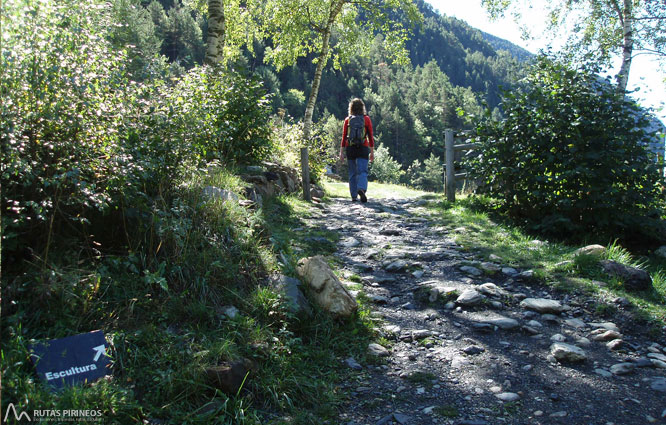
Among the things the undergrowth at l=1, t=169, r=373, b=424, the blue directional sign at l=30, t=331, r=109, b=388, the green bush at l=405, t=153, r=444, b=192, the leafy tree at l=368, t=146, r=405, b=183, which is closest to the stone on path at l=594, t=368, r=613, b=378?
the undergrowth at l=1, t=169, r=373, b=424

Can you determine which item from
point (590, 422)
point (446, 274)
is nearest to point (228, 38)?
point (446, 274)

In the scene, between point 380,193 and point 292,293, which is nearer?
point 292,293

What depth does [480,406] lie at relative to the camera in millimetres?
2988

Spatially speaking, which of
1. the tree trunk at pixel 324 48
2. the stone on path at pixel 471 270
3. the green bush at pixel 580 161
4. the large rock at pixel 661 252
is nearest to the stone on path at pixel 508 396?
the stone on path at pixel 471 270

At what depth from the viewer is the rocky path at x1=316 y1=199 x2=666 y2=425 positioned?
116 inches

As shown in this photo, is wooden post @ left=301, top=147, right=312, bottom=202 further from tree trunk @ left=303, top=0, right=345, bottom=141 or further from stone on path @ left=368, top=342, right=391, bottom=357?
stone on path @ left=368, top=342, right=391, bottom=357

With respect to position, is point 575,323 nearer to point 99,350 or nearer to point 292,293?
point 292,293

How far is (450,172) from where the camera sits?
10039mm

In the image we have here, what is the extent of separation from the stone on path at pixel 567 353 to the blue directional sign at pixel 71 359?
322cm

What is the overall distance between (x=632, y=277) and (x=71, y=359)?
17.3 feet

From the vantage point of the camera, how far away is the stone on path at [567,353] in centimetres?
355

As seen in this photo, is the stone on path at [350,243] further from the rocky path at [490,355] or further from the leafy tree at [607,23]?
the leafy tree at [607,23]

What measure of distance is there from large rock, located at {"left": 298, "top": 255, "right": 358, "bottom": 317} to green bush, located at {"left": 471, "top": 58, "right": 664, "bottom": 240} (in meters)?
4.15

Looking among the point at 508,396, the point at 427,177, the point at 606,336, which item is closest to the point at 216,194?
the point at 508,396
